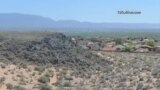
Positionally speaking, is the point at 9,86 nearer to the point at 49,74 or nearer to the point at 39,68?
the point at 49,74

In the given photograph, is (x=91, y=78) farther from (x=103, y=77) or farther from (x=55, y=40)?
(x=55, y=40)

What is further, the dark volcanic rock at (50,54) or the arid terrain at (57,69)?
the dark volcanic rock at (50,54)

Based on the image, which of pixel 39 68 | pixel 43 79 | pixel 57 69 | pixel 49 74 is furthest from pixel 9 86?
→ pixel 57 69

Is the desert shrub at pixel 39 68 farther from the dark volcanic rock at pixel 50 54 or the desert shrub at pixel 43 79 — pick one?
the desert shrub at pixel 43 79

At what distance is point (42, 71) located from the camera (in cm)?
4378

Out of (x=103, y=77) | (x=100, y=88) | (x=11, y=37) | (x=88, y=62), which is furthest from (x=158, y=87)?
(x=11, y=37)

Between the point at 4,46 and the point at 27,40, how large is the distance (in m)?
3.98

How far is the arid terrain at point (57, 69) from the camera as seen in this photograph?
36.7 m

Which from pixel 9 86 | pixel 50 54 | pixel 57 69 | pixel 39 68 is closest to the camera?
pixel 9 86

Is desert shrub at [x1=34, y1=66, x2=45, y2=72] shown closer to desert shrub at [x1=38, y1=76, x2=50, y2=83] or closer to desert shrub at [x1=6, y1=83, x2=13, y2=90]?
desert shrub at [x1=38, y1=76, x2=50, y2=83]

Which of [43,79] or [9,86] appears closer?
[9,86]

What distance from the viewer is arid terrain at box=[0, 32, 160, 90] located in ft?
120

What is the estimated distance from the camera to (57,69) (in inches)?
1815

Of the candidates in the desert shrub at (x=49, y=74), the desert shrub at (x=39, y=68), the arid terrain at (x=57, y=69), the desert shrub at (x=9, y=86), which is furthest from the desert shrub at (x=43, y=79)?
the desert shrub at (x=39, y=68)
